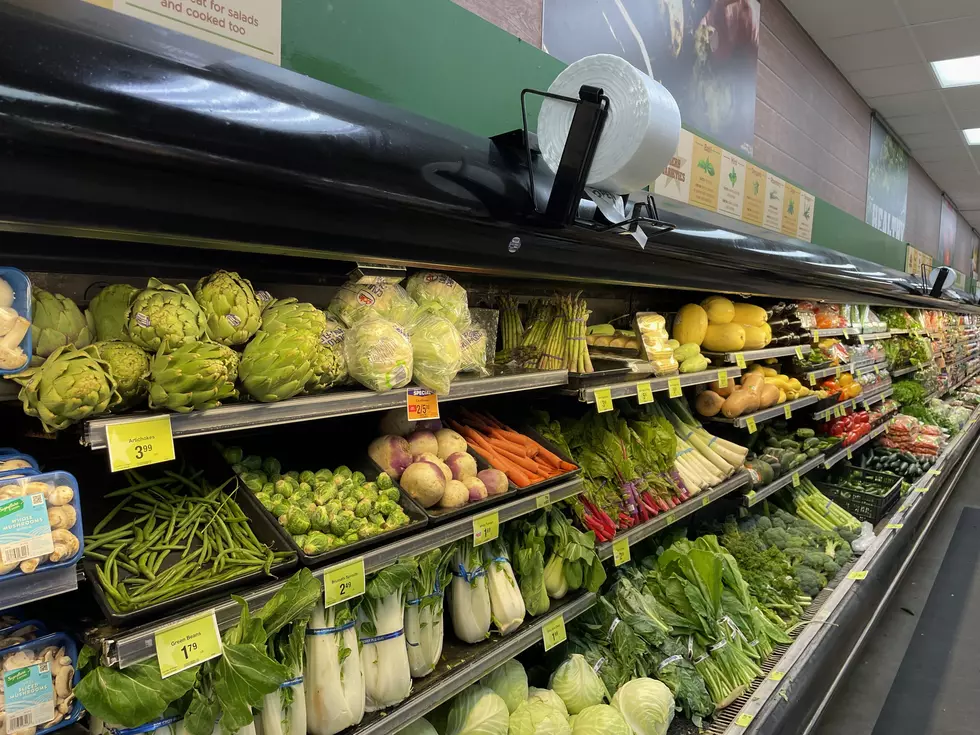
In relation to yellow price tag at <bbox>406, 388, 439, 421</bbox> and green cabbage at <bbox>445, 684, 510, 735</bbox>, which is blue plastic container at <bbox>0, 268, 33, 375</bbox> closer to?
yellow price tag at <bbox>406, 388, 439, 421</bbox>

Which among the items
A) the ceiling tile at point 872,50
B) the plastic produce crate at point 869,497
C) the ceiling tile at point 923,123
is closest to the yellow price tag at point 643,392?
the plastic produce crate at point 869,497

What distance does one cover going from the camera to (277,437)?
1.93m

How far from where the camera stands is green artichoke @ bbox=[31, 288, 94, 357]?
A: 1157mm

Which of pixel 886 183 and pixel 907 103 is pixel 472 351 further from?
pixel 886 183

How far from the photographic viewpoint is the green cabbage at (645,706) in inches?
85.2

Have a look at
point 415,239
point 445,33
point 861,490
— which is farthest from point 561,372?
point 861,490

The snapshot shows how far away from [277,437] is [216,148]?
3.63 ft

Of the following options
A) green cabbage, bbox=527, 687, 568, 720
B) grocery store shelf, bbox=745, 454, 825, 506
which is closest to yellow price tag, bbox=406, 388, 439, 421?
green cabbage, bbox=527, 687, 568, 720

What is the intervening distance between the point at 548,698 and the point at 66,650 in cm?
148

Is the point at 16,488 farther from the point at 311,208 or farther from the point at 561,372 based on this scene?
the point at 561,372

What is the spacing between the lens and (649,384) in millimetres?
2576

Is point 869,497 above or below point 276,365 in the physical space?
below

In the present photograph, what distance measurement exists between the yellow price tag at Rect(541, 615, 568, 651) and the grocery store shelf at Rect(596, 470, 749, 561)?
0.30 metres

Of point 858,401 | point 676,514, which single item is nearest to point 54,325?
point 676,514
